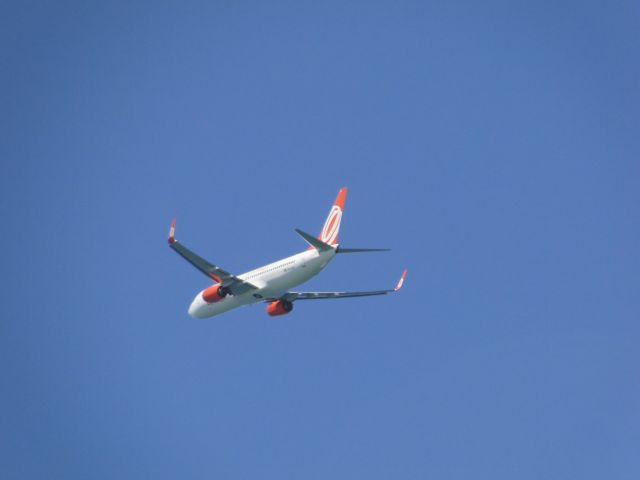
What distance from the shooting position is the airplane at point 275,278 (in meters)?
86.0

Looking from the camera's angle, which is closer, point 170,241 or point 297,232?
point 297,232

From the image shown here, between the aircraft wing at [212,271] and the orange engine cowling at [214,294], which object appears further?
the orange engine cowling at [214,294]

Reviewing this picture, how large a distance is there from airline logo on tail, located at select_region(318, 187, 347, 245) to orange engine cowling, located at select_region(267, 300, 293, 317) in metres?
8.15

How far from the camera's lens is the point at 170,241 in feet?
275

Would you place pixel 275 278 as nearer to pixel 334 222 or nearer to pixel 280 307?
pixel 334 222

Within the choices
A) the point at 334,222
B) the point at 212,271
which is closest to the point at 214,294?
the point at 212,271

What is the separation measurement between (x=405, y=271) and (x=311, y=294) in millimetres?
8997

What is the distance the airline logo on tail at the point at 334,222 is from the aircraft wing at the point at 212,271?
763cm

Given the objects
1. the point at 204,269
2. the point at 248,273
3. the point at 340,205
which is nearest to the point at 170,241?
the point at 204,269

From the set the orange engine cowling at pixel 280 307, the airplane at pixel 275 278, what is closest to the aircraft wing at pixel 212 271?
the airplane at pixel 275 278

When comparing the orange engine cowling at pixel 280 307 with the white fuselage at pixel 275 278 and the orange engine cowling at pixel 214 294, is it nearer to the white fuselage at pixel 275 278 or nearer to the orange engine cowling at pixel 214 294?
the white fuselage at pixel 275 278

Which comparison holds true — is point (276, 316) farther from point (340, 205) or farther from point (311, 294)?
point (340, 205)

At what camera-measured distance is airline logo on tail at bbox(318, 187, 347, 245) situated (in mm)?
92000

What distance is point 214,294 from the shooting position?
91750 millimetres
